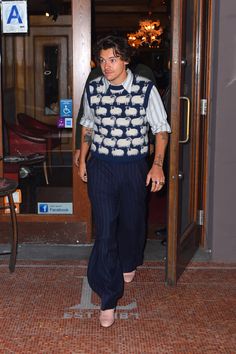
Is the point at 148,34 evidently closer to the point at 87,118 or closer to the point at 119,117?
the point at 87,118

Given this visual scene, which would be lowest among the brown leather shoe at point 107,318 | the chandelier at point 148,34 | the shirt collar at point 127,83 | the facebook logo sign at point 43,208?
the brown leather shoe at point 107,318

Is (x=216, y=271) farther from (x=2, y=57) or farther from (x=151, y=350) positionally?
(x=2, y=57)

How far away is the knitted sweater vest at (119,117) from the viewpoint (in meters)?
3.52

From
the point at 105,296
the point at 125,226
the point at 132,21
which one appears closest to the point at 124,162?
the point at 125,226

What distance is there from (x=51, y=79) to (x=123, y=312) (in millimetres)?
2207

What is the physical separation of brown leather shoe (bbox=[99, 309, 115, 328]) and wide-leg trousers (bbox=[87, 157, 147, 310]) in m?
0.03

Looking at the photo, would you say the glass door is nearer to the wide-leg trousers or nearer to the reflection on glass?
the wide-leg trousers

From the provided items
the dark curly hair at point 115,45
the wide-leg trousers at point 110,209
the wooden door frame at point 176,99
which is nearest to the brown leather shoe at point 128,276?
the wooden door frame at point 176,99

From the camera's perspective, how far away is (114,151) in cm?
356

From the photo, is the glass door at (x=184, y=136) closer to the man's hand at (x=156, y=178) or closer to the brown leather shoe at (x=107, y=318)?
the man's hand at (x=156, y=178)

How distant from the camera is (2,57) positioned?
4.91 meters

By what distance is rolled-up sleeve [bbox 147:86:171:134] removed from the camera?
11.7 feet

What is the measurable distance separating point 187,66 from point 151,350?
6.87 ft

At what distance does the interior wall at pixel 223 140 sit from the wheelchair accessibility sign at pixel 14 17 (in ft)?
5.19
